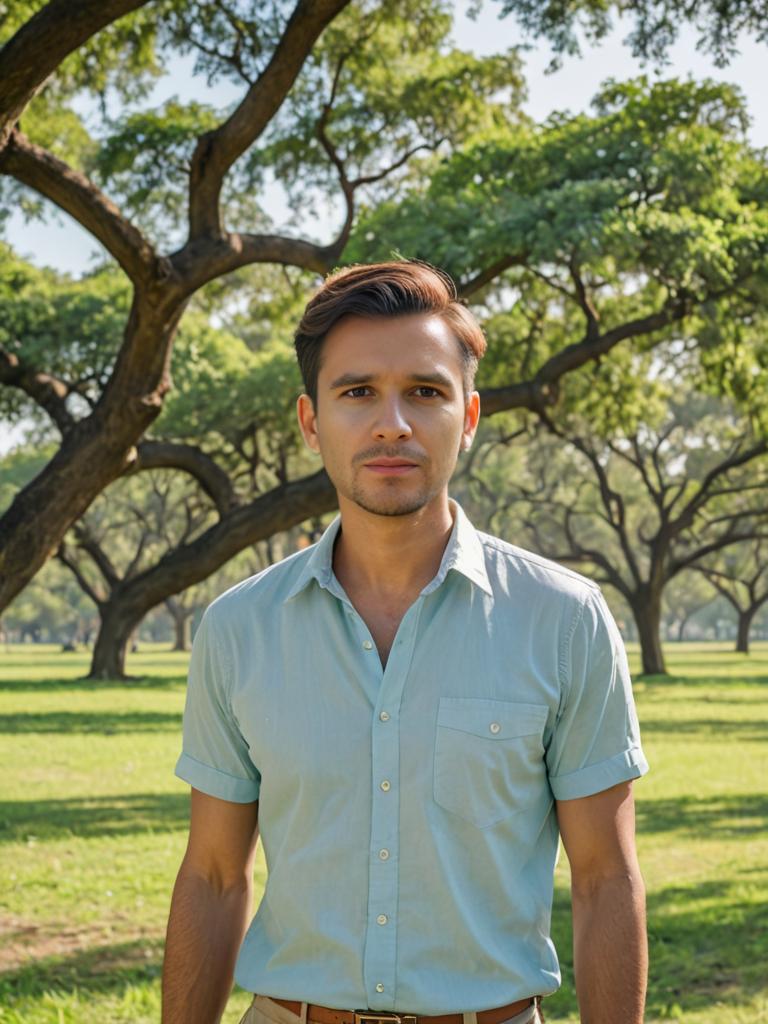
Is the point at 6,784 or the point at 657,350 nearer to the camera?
the point at 6,784

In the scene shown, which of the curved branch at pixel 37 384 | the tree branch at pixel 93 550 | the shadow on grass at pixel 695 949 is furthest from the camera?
the tree branch at pixel 93 550

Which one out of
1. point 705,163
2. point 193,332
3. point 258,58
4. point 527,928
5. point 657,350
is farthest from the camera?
point 193,332

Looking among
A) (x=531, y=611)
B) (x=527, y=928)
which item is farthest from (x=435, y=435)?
(x=527, y=928)

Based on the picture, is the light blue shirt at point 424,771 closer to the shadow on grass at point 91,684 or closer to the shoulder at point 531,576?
the shoulder at point 531,576

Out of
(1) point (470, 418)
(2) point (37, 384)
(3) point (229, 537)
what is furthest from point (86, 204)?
(3) point (229, 537)

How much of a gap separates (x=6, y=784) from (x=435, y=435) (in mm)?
11349

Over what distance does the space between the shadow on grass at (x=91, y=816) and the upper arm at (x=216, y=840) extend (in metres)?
7.80

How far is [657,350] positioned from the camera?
24.7 metres

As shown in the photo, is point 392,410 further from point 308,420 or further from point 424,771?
point 424,771

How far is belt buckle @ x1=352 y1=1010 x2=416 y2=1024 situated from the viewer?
6.88 feet

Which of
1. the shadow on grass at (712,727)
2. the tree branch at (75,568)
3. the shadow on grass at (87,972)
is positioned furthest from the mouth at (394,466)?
the tree branch at (75,568)

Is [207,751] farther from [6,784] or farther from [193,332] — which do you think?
[193,332]

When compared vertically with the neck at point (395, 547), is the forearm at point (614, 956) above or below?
below

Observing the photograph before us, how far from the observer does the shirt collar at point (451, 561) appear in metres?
2.32
